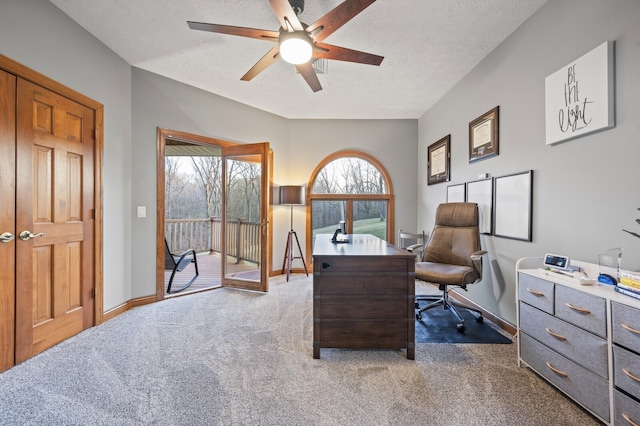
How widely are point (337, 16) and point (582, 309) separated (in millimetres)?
2202

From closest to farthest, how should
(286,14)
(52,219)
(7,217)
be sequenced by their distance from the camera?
1. (286,14)
2. (7,217)
3. (52,219)

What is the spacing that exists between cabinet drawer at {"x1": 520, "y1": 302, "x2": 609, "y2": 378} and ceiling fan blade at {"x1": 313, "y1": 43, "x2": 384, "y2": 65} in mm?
2114

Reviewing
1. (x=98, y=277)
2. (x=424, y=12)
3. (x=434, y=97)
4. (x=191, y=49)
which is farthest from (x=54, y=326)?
(x=434, y=97)

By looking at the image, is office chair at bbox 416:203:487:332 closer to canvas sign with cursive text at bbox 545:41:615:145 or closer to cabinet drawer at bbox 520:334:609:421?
cabinet drawer at bbox 520:334:609:421

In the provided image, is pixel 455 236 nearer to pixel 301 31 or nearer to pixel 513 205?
pixel 513 205

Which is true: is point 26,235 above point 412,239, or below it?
above

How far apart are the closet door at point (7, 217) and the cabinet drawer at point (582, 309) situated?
12.0 feet

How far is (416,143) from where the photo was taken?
15.8 feet

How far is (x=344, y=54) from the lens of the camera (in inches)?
83.1

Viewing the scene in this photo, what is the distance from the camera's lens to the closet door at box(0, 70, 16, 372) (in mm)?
1863

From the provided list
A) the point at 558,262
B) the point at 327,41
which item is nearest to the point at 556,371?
the point at 558,262

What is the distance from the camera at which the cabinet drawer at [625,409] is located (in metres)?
1.19

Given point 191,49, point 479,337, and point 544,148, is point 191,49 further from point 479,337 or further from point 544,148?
point 479,337

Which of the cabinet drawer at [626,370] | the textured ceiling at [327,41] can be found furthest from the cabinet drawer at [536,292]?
the textured ceiling at [327,41]
